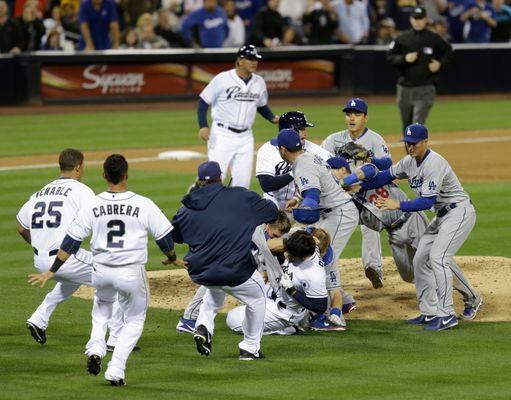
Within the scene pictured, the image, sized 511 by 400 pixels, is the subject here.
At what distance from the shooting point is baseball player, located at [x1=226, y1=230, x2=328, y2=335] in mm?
9875

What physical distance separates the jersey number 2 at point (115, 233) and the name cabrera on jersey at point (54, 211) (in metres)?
1.07

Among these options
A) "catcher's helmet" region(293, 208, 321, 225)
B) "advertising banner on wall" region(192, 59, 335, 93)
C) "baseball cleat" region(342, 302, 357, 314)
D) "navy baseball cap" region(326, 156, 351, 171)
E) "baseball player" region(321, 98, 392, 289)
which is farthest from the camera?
"advertising banner on wall" region(192, 59, 335, 93)

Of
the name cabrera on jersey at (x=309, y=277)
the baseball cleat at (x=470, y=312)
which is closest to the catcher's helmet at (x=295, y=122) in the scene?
the name cabrera on jersey at (x=309, y=277)

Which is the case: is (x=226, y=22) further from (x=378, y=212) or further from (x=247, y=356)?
(x=247, y=356)

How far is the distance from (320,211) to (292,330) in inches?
40.7

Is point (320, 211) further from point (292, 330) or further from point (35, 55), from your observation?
point (35, 55)

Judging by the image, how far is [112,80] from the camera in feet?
92.3

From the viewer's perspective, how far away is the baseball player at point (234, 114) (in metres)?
15.5

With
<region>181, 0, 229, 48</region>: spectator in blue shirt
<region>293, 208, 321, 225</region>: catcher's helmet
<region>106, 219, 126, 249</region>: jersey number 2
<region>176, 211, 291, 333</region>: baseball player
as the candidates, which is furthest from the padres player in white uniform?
<region>181, 0, 229, 48</region>: spectator in blue shirt

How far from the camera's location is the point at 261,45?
29.0 m

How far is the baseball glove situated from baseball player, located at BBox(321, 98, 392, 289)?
0.04 m

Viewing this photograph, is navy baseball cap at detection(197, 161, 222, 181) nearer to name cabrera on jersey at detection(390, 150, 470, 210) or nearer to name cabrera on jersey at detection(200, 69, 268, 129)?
name cabrera on jersey at detection(390, 150, 470, 210)

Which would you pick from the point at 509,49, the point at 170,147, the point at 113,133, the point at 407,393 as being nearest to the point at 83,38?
the point at 113,133

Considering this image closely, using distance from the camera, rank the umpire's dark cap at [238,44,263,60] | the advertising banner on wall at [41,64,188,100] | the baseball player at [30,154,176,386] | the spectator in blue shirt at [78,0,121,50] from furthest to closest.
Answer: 1. the advertising banner on wall at [41,64,188,100]
2. the spectator in blue shirt at [78,0,121,50]
3. the umpire's dark cap at [238,44,263,60]
4. the baseball player at [30,154,176,386]
